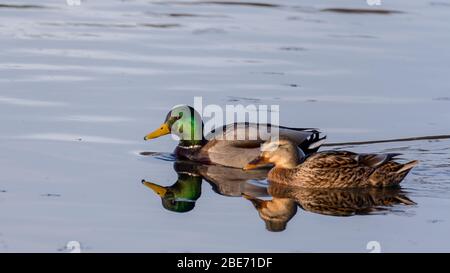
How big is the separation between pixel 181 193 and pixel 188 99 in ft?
12.0

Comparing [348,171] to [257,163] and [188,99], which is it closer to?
[257,163]

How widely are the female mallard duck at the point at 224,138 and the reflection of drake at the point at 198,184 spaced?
0.15 m

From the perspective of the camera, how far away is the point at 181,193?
10.7m

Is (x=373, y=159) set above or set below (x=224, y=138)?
below

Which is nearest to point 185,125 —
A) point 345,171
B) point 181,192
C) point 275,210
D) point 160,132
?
point 160,132

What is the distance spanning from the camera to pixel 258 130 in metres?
12.2

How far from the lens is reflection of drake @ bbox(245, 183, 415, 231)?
975cm

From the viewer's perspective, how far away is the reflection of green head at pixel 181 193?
33.0ft
